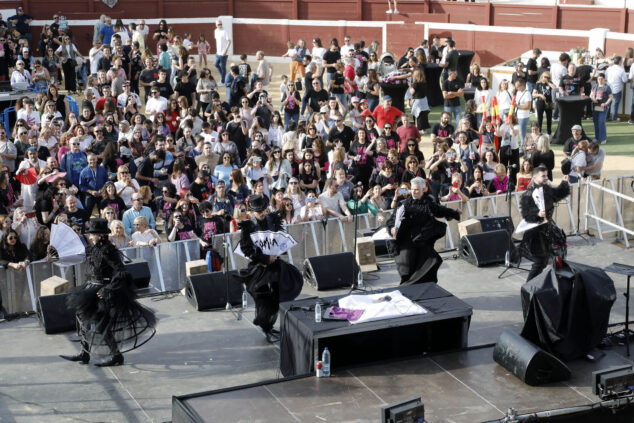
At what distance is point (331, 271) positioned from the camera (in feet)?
54.5

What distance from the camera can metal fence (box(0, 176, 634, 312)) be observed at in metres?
15.8

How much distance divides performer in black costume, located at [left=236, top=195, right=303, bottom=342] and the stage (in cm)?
46

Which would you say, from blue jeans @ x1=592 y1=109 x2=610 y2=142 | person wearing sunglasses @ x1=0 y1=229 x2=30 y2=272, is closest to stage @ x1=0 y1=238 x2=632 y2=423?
person wearing sunglasses @ x1=0 y1=229 x2=30 y2=272

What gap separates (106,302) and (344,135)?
1026 cm

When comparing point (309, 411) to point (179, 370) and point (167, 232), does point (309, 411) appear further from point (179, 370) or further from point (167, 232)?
point (167, 232)

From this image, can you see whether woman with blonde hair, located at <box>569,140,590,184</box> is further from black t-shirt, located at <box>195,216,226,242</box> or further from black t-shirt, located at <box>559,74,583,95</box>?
black t-shirt, located at <box>195,216,226,242</box>

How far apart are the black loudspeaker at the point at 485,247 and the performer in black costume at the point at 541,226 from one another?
1.89 meters

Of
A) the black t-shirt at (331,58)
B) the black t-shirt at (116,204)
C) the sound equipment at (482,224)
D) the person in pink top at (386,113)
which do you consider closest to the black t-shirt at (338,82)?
the black t-shirt at (331,58)

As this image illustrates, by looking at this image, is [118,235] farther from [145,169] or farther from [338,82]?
[338,82]

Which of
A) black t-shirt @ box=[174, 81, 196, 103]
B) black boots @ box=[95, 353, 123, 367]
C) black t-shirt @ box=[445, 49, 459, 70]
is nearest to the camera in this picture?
black boots @ box=[95, 353, 123, 367]

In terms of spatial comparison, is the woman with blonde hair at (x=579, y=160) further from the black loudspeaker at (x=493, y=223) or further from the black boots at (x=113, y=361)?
the black boots at (x=113, y=361)

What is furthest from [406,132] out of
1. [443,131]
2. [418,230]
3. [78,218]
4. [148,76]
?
[148,76]

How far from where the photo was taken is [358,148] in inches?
833

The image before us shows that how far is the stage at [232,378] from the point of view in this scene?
1212 centimetres
